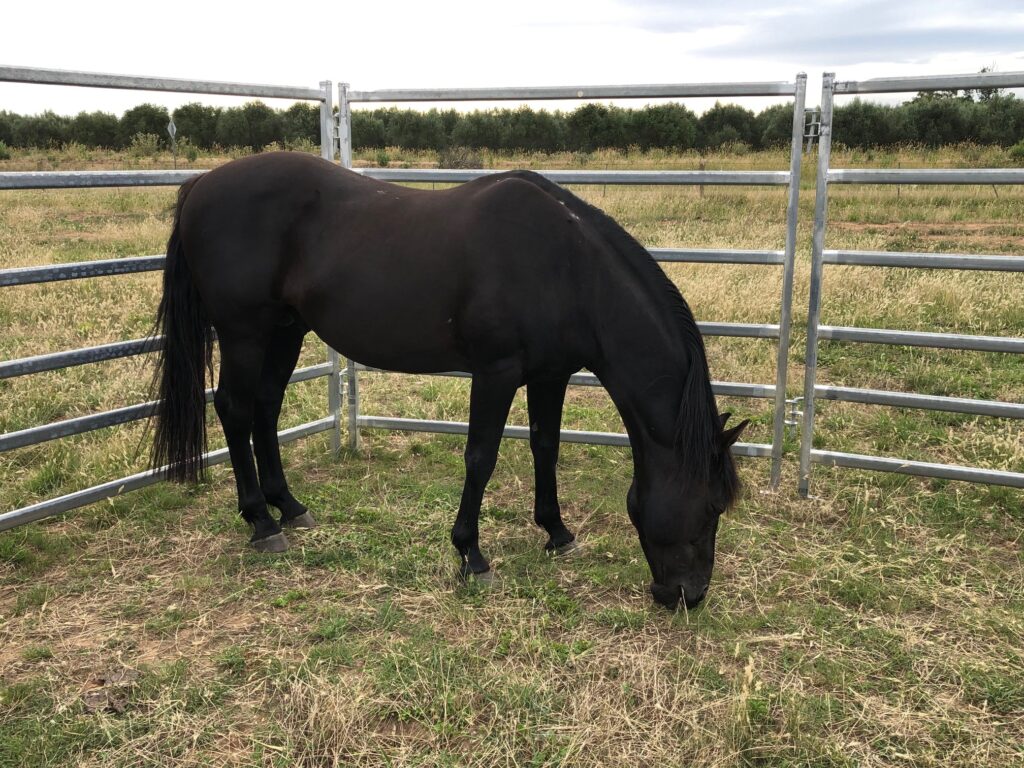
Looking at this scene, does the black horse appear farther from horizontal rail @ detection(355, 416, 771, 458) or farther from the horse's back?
horizontal rail @ detection(355, 416, 771, 458)

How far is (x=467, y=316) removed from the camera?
10.8 ft

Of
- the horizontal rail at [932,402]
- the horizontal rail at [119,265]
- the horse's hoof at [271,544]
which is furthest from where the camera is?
the horizontal rail at [932,402]

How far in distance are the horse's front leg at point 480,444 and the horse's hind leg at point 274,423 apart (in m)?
1.03

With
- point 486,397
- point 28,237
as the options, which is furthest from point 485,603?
point 28,237

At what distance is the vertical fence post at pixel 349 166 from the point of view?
4.70 m

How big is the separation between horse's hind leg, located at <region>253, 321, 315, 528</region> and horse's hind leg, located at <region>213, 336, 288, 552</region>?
132mm

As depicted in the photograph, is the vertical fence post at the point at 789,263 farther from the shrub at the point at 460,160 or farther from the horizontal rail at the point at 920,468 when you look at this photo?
the shrub at the point at 460,160

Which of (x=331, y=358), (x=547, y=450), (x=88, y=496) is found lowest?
(x=88, y=496)

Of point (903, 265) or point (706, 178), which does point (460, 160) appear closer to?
point (706, 178)

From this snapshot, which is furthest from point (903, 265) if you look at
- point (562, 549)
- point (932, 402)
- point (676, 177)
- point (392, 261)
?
point (392, 261)

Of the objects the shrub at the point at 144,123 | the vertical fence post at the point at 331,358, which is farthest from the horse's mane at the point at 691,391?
the shrub at the point at 144,123

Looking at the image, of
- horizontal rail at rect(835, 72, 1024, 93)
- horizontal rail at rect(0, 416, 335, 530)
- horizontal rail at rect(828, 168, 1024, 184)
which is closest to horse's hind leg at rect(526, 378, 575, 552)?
horizontal rail at rect(0, 416, 335, 530)

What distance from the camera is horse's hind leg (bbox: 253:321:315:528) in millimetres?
4023

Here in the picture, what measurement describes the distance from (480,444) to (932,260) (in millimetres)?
2474
